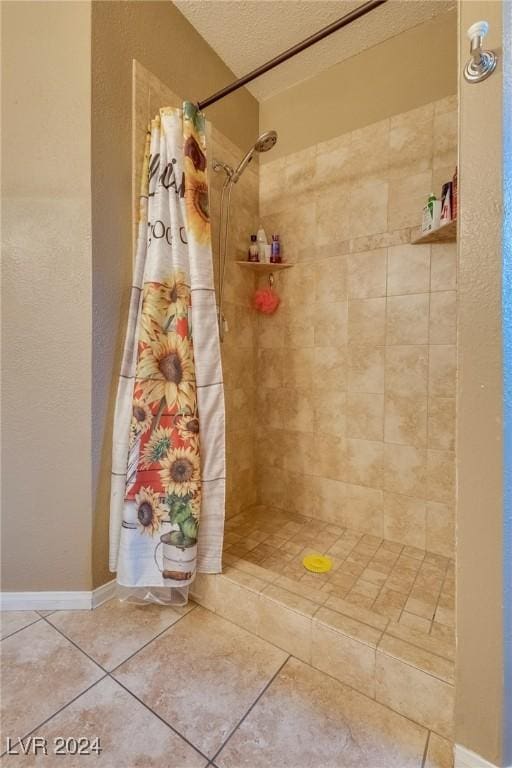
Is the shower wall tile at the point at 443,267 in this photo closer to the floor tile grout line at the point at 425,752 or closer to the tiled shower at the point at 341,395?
the tiled shower at the point at 341,395

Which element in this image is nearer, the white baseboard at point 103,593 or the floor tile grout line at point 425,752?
the floor tile grout line at point 425,752

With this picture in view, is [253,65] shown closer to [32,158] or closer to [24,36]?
[24,36]

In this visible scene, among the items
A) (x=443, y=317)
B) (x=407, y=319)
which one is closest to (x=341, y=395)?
(x=407, y=319)

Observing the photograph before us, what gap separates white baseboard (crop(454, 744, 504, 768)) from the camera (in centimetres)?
76

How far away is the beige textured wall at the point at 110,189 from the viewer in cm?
125

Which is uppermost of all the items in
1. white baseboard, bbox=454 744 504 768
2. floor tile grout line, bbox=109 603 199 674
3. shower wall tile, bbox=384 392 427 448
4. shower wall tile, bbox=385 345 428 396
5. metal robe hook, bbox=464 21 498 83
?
metal robe hook, bbox=464 21 498 83

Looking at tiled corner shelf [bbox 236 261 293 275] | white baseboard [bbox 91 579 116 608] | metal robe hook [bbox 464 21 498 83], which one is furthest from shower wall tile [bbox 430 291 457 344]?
white baseboard [bbox 91 579 116 608]

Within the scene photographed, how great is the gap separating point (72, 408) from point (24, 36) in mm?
1372

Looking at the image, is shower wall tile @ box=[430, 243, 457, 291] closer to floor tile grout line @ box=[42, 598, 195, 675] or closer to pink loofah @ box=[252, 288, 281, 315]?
pink loofah @ box=[252, 288, 281, 315]

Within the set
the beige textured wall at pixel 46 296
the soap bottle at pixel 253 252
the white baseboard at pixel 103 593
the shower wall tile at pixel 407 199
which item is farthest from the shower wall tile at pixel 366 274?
the white baseboard at pixel 103 593

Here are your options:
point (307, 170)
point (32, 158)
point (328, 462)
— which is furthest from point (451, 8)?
point (328, 462)

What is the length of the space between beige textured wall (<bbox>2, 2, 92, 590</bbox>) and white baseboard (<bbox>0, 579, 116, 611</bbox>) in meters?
0.03

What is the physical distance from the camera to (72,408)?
1271 millimetres

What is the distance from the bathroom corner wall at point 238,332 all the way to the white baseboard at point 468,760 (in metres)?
1.29
